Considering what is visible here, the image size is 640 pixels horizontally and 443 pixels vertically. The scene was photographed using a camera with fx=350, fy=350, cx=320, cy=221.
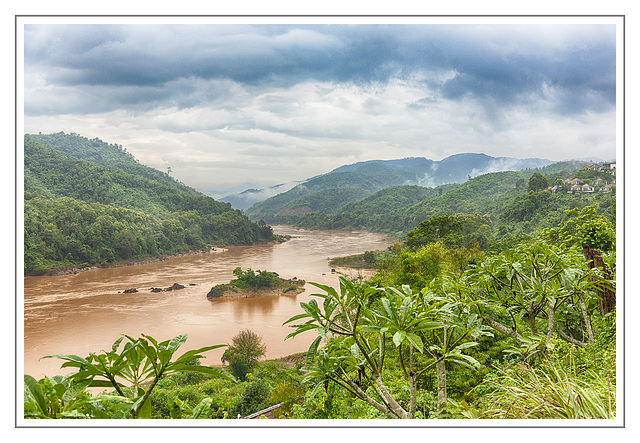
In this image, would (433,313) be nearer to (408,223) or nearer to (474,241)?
(474,241)

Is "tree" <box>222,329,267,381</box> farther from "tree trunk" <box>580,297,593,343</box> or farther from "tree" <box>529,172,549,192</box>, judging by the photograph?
"tree" <box>529,172,549,192</box>

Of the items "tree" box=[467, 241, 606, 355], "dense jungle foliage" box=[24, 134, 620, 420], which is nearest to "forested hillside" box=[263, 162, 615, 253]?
"dense jungle foliage" box=[24, 134, 620, 420]

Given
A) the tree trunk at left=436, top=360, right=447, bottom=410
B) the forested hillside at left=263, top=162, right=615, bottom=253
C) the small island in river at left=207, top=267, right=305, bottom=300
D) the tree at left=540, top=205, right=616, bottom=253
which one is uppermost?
the forested hillside at left=263, top=162, right=615, bottom=253

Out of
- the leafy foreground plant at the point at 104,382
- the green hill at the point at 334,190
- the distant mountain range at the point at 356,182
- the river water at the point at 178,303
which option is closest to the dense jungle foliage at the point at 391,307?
the leafy foreground plant at the point at 104,382

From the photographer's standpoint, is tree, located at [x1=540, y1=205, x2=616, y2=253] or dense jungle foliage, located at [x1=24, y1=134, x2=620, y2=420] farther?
tree, located at [x1=540, y1=205, x2=616, y2=253]

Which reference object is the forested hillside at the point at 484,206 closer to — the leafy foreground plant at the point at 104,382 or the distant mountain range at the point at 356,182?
the distant mountain range at the point at 356,182

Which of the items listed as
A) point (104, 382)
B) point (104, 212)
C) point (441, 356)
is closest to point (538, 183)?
point (441, 356)

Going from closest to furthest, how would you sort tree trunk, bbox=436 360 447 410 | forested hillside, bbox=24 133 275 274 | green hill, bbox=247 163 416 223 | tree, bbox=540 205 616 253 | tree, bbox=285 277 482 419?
1. tree, bbox=285 277 482 419
2. tree trunk, bbox=436 360 447 410
3. tree, bbox=540 205 616 253
4. forested hillside, bbox=24 133 275 274
5. green hill, bbox=247 163 416 223

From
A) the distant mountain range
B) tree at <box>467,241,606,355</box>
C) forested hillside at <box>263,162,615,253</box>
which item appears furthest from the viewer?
the distant mountain range
